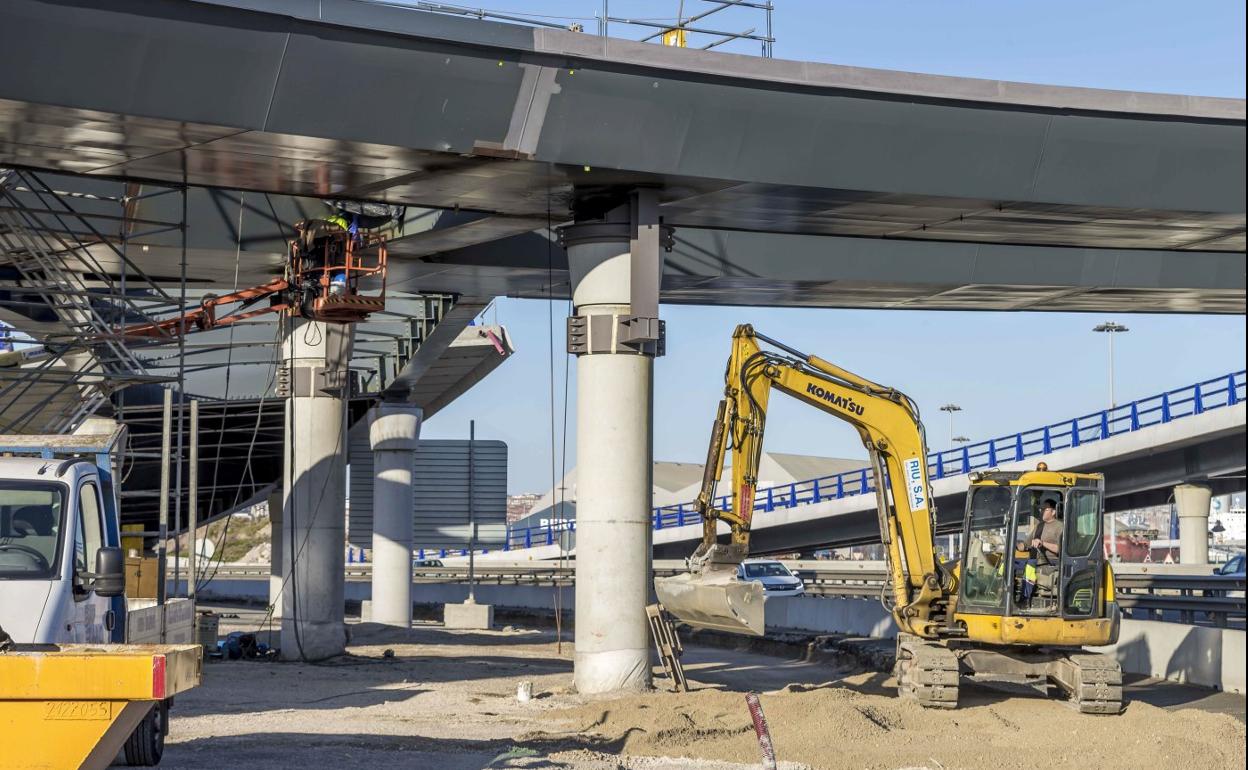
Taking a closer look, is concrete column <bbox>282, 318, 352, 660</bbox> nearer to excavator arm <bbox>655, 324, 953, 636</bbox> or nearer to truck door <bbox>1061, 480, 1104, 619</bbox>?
excavator arm <bbox>655, 324, 953, 636</bbox>

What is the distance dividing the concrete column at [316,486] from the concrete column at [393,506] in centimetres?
985

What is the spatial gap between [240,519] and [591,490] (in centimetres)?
17158

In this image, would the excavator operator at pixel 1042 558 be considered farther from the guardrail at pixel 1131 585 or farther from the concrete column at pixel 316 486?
the concrete column at pixel 316 486

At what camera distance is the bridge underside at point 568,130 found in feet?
57.0

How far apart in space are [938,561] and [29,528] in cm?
1256

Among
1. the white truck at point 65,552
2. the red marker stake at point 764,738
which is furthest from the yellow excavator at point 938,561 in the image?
the white truck at point 65,552

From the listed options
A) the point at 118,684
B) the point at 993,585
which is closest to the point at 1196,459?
the point at 993,585

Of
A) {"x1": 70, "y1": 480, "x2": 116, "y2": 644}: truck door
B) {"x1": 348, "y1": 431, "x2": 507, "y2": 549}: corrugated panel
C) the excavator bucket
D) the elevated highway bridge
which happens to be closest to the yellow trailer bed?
{"x1": 70, "y1": 480, "x2": 116, "y2": 644}: truck door

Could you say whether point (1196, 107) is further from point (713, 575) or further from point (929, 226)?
point (713, 575)

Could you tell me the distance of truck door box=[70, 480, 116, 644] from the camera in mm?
11844

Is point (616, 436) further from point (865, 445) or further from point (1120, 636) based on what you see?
point (1120, 636)

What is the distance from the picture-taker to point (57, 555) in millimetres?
11789

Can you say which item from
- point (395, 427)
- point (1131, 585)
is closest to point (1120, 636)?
point (1131, 585)

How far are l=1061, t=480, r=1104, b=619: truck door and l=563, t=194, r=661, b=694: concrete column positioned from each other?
5.38m
